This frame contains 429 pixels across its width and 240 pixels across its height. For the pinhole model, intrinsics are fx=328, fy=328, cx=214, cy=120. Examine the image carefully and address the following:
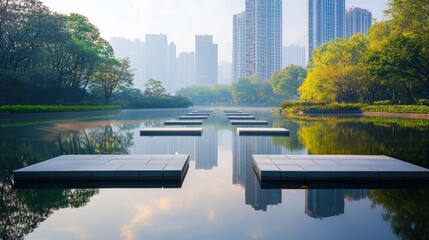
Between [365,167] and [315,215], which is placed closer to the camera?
[315,215]

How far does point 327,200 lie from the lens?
6090mm

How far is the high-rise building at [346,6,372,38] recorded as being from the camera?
510 ft

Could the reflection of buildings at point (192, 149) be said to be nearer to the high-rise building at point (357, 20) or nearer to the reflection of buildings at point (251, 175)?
the reflection of buildings at point (251, 175)

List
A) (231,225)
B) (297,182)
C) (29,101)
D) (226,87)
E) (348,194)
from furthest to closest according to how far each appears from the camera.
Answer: (226,87), (29,101), (297,182), (348,194), (231,225)

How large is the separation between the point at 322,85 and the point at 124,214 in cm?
4542

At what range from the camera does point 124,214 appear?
5402 millimetres

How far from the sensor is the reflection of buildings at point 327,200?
218 inches

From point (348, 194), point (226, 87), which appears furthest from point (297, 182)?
point (226, 87)

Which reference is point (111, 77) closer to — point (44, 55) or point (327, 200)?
point (44, 55)

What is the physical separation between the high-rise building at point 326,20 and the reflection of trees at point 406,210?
15051 cm

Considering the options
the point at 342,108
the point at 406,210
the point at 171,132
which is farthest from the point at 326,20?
the point at 406,210

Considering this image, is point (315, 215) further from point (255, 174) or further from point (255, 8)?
point (255, 8)

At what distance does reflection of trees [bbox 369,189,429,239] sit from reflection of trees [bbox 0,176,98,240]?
17.2 ft

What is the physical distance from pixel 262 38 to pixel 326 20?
3032 cm
